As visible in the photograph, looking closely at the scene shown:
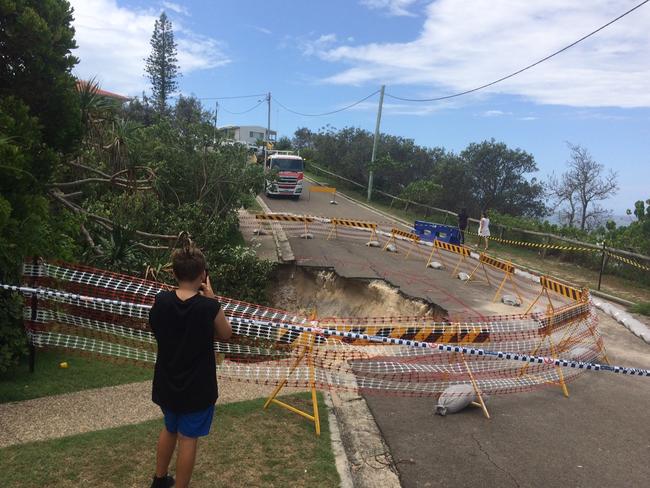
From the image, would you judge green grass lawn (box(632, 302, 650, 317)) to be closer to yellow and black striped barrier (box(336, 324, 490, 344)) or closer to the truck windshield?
yellow and black striped barrier (box(336, 324, 490, 344))

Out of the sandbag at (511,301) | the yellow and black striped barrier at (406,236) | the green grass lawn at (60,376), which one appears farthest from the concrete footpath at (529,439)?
the yellow and black striped barrier at (406,236)

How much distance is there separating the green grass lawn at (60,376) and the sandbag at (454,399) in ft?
10.9

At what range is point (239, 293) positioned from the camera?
11.6 m

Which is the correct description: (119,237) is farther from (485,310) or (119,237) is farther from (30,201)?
(485,310)

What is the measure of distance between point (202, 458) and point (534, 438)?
10.4 ft

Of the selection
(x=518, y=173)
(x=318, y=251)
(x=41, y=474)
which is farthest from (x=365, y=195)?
(x=41, y=474)

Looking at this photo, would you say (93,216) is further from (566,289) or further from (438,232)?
(438,232)

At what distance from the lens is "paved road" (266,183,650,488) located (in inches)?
167

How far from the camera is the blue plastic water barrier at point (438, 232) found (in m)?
17.2

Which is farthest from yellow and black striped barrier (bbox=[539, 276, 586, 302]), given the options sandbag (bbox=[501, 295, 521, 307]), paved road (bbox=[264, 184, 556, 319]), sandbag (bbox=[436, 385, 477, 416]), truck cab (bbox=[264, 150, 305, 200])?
truck cab (bbox=[264, 150, 305, 200])

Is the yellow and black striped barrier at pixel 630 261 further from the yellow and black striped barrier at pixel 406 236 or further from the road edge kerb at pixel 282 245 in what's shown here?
the road edge kerb at pixel 282 245

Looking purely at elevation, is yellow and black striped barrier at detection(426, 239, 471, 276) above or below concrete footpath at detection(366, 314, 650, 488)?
above

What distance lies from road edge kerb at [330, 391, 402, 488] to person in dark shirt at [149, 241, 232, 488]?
5.11ft

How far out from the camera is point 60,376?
566 cm
